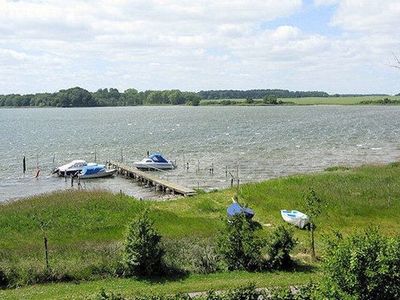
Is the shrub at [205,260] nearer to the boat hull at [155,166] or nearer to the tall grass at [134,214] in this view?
the tall grass at [134,214]

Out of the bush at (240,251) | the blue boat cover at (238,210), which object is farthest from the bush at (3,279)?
the blue boat cover at (238,210)

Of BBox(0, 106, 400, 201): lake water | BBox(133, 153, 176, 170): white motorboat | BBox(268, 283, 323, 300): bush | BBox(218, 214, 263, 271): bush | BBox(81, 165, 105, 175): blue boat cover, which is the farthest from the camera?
BBox(133, 153, 176, 170): white motorboat

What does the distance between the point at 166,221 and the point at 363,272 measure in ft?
71.4

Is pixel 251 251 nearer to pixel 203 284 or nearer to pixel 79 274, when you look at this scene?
pixel 203 284

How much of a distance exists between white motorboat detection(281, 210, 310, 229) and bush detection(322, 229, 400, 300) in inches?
729

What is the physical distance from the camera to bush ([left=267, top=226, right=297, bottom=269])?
25844 mm

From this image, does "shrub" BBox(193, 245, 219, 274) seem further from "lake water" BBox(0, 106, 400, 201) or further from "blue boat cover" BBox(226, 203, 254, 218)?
"lake water" BBox(0, 106, 400, 201)

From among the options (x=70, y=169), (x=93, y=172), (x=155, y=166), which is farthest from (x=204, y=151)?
(x=70, y=169)

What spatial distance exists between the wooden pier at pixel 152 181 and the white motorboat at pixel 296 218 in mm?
16166

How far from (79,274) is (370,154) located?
70750 millimetres

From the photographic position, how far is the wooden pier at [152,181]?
2153 inches

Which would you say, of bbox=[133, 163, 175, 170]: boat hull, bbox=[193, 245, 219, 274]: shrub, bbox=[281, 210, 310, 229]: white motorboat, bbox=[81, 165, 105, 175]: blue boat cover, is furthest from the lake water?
bbox=[193, 245, 219, 274]: shrub

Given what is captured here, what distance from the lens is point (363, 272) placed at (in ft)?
49.7

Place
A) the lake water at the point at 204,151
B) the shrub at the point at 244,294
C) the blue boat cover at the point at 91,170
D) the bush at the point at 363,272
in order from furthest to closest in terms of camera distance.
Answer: the blue boat cover at the point at 91,170 < the lake water at the point at 204,151 < the shrub at the point at 244,294 < the bush at the point at 363,272
